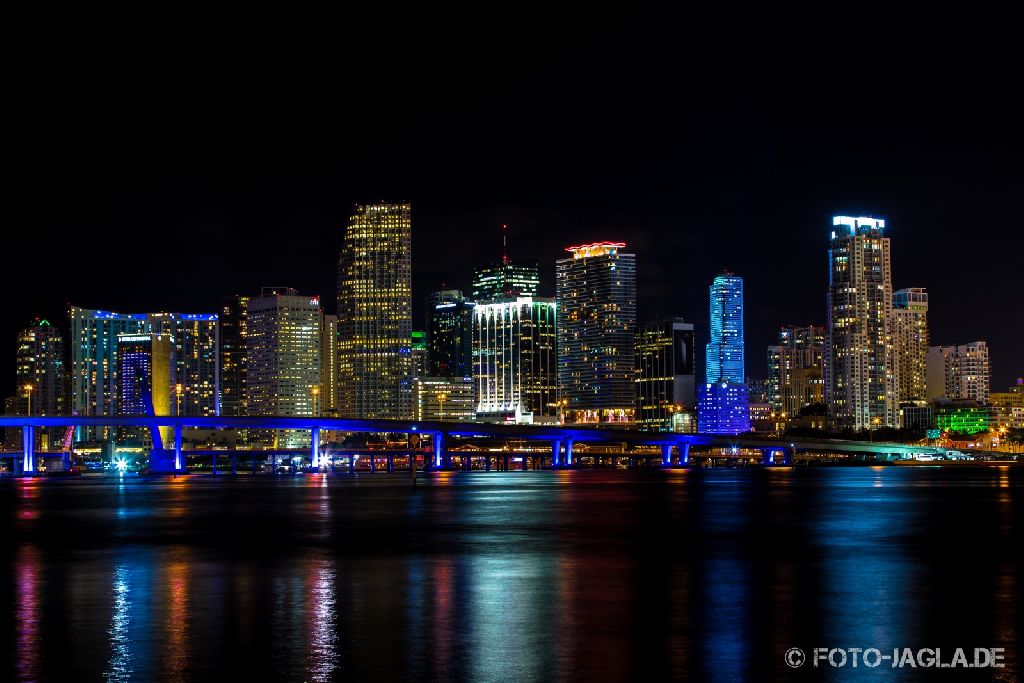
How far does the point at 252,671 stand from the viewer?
23.3 meters

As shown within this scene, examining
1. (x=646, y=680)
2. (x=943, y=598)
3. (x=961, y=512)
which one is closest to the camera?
(x=646, y=680)

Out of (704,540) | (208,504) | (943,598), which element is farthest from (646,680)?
(208,504)

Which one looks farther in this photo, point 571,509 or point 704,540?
point 571,509

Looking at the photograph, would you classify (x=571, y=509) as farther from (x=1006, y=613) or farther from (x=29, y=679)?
(x=29, y=679)

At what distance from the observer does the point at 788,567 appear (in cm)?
4206

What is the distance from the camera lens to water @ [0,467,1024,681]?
24328 millimetres

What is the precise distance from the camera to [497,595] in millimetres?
34406

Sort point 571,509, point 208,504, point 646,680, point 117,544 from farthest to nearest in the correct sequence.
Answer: point 208,504
point 571,509
point 117,544
point 646,680

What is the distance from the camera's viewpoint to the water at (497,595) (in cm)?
2433

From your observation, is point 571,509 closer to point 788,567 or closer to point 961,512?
point 961,512

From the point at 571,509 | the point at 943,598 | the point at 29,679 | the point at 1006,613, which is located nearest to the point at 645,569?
the point at 943,598

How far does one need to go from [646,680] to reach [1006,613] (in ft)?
38.5

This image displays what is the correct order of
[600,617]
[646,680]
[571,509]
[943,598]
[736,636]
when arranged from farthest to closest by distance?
[571,509] → [943,598] → [600,617] → [736,636] → [646,680]

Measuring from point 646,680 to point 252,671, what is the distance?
6807 millimetres
